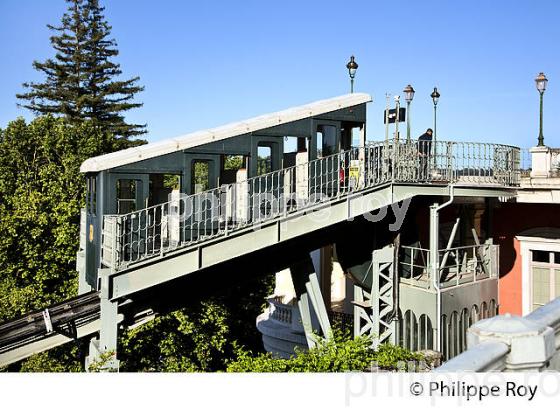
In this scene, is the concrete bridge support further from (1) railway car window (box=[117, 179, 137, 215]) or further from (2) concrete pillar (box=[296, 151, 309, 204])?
(1) railway car window (box=[117, 179, 137, 215])

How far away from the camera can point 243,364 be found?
8.98 metres

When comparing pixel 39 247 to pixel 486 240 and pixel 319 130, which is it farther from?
pixel 486 240

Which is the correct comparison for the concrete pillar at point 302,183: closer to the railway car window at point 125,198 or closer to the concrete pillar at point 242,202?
the concrete pillar at point 242,202

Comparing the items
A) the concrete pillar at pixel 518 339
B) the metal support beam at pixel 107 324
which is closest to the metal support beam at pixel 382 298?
the metal support beam at pixel 107 324

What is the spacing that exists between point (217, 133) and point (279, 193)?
2.05m

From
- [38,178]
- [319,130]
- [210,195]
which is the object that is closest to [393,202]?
[319,130]

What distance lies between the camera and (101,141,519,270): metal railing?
11570 mm

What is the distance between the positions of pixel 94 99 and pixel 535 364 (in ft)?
124

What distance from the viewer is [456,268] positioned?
1481cm

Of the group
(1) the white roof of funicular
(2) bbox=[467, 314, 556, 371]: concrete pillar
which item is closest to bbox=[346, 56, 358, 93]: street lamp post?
(1) the white roof of funicular

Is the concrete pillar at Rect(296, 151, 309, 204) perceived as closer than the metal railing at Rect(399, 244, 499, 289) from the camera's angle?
Yes

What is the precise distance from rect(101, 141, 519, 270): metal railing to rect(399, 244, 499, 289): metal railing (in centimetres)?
209

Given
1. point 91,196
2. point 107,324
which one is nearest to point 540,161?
point 91,196

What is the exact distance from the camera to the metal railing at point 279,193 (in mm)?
11570
